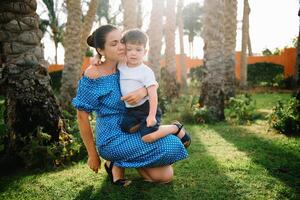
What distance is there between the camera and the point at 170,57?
14.5m

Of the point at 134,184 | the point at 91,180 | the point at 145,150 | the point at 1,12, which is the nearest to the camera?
the point at 145,150

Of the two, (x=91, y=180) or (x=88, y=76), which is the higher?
(x=88, y=76)

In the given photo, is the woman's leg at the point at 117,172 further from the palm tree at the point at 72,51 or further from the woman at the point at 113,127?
the palm tree at the point at 72,51

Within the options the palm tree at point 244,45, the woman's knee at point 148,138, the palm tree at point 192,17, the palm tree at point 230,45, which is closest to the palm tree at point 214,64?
the palm tree at point 230,45

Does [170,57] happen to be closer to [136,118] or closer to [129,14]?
[129,14]

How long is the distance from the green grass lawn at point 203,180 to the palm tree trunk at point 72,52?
17.2 feet

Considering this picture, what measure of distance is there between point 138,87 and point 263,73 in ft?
66.2

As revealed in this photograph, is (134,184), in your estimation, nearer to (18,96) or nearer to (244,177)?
(244,177)

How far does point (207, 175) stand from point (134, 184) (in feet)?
3.05

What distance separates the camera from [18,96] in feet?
16.8

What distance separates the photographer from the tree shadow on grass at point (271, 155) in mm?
4324

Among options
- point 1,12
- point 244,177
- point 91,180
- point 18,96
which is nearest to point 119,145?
point 91,180

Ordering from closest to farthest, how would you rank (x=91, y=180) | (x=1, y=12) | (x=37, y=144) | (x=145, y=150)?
(x=145, y=150)
(x=91, y=180)
(x=37, y=144)
(x=1, y=12)

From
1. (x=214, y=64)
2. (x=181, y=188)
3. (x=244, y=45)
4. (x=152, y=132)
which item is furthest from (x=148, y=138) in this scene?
(x=244, y=45)
